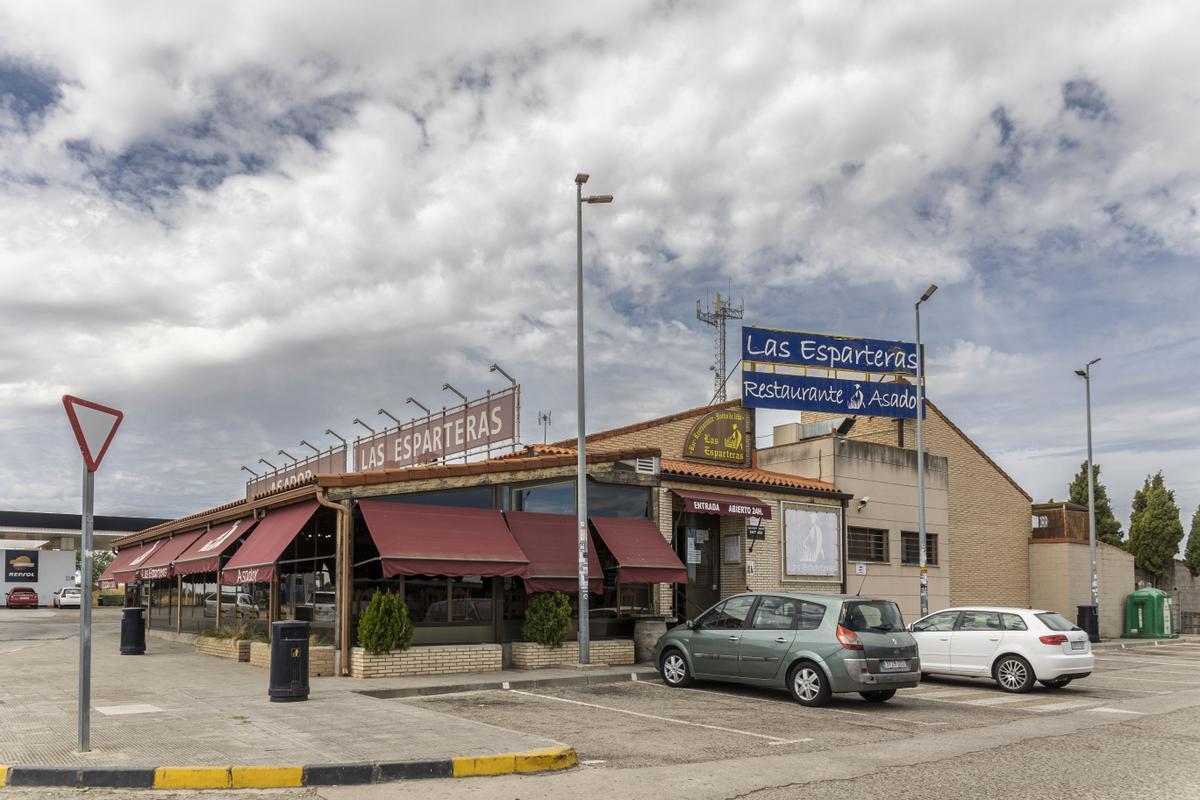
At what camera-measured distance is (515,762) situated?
998 cm

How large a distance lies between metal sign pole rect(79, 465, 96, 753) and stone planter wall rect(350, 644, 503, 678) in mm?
7597

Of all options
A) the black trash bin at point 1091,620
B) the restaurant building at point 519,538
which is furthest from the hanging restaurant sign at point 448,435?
the black trash bin at point 1091,620

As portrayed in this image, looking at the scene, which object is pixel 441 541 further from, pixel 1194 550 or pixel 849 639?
pixel 1194 550

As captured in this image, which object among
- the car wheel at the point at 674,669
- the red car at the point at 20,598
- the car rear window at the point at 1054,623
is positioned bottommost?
the red car at the point at 20,598

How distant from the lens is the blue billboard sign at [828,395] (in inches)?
1144

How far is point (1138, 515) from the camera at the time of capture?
5266 centimetres

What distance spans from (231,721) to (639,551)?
1051cm

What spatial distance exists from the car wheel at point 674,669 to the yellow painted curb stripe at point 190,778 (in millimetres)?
9186

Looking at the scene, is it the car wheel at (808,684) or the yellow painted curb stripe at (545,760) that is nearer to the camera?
the yellow painted curb stripe at (545,760)

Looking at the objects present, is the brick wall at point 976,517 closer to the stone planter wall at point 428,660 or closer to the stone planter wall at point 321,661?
the stone planter wall at point 428,660

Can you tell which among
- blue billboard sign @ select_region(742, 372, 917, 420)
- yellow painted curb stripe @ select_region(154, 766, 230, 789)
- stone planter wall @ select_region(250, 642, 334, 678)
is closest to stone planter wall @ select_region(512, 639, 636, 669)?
stone planter wall @ select_region(250, 642, 334, 678)

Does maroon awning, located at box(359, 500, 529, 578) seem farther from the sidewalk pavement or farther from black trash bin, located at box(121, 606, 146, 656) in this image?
black trash bin, located at box(121, 606, 146, 656)

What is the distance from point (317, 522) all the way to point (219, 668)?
10.2ft

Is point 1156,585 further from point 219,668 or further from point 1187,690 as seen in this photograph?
point 219,668
